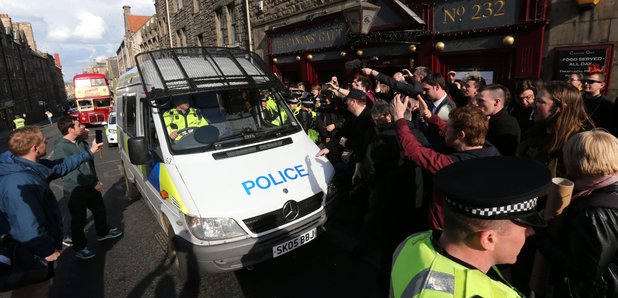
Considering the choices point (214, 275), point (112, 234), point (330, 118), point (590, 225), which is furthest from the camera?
point (330, 118)

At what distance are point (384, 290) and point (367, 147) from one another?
1443 millimetres

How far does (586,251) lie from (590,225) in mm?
145

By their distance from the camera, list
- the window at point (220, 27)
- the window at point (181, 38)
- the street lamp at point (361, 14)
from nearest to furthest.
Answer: the street lamp at point (361, 14), the window at point (220, 27), the window at point (181, 38)

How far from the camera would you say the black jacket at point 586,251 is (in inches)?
70.2

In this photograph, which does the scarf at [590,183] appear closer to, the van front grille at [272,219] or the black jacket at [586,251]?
the black jacket at [586,251]

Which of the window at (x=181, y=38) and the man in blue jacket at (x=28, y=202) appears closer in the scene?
the man in blue jacket at (x=28, y=202)

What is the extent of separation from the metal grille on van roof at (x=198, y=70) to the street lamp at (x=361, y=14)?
3.22 m

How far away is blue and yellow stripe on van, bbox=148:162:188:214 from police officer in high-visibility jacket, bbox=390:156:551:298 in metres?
2.51

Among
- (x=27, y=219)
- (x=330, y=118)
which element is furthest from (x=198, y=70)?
(x=330, y=118)

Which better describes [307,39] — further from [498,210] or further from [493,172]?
[498,210]

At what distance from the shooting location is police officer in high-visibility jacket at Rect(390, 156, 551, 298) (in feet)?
3.60

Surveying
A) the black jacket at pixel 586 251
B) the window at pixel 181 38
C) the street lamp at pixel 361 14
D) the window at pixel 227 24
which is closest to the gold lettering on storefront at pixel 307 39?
the street lamp at pixel 361 14

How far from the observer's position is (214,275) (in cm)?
379

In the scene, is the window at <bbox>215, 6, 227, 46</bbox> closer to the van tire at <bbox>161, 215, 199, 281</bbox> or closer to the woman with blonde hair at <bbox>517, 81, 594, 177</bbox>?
the van tire at <bbox>161, 215, 199, 281</bbox>
